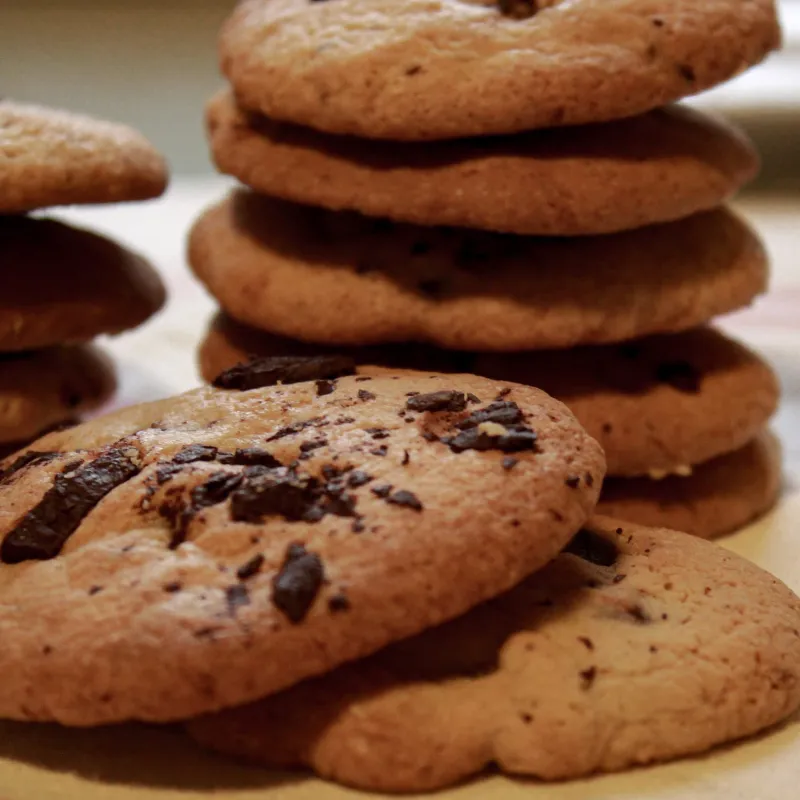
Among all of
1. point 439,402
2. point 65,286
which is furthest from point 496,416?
point 65,286

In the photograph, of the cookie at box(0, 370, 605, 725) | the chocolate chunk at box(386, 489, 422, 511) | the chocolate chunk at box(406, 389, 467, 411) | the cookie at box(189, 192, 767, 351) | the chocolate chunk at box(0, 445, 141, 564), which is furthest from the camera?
the cookie at box(189, 192, 767, 351)

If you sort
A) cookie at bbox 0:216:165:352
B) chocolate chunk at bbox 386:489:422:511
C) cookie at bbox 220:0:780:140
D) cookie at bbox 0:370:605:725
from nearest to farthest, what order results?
cookie at bbox 0:370:605:725 < chocolate chunk at bbox 386:489:422:511 < cookie at bbox 220:0:780:140 < cookie at bbox 0:216:165:352

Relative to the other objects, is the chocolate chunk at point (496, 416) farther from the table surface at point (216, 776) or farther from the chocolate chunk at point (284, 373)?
the table surface at point (216, 776)

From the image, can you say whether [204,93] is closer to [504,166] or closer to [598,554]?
[504,166]

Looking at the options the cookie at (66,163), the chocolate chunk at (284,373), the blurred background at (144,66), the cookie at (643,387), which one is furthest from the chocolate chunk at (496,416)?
the blurred background at (144,66)

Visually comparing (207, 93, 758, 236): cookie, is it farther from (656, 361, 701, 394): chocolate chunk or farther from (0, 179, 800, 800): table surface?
(0, 179, 800, 800): table surface

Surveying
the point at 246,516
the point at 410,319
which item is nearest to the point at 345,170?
the point at 410,319

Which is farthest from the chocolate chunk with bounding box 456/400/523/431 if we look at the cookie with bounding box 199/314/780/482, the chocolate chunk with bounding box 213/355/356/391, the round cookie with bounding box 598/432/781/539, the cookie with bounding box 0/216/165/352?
the cookie with bounding box 0/216/165/352
